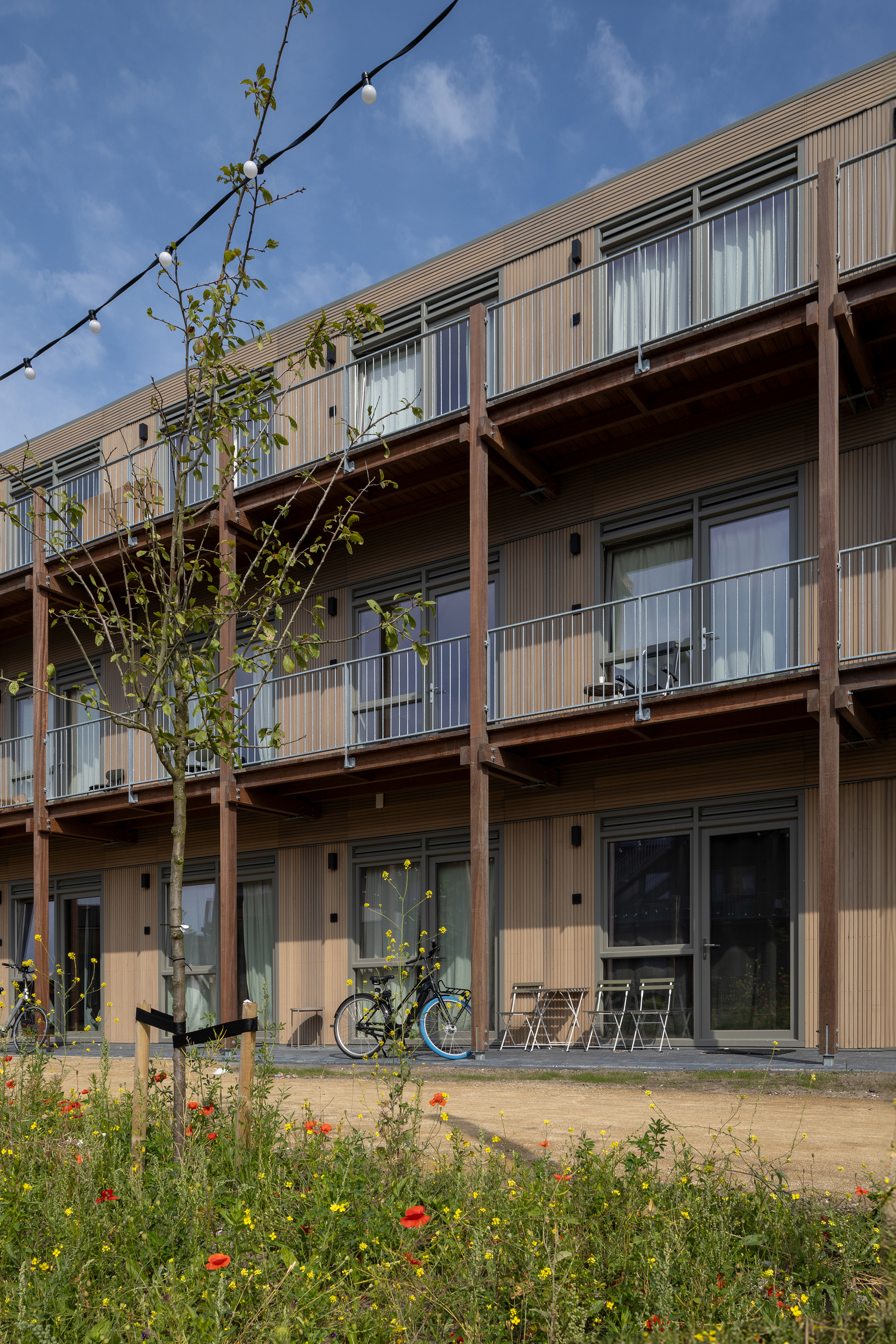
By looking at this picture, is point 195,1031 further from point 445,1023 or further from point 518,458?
point 518,458

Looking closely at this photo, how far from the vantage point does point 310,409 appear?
14195 mm

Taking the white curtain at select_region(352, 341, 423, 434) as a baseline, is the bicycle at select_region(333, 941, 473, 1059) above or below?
below

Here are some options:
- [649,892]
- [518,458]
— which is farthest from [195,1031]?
[518,458]

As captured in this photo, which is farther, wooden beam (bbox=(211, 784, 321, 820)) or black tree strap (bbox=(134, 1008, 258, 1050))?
wooden beam (bbox=(211, 784, 321, 820))

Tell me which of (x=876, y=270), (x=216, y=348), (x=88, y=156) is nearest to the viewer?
(x=216, y=348)

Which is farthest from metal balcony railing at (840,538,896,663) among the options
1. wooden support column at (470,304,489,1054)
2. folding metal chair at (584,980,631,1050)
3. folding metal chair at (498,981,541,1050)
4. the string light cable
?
the string light cable

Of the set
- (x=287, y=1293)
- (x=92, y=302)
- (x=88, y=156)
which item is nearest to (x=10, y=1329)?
(x=287, y=1293)

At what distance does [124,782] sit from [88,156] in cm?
1048

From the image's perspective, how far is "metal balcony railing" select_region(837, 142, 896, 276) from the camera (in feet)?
32.6

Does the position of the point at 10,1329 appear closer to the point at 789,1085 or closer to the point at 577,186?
the point at 789,1085

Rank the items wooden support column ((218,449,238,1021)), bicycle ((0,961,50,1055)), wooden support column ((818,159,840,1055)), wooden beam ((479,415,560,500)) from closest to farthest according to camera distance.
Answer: bicycle ((0,961,50,1055)) < wooden support column ((818,159,840,1055)) < wooden beam ((479,415,560,500)) < wooden support column ((218,449,238,1021))

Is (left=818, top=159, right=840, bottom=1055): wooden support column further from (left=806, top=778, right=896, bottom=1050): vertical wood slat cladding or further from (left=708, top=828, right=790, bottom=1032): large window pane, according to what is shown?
(left=708, top=828, right=790, bottom=1032): large window pane

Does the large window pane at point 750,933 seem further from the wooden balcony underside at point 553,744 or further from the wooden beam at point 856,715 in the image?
the wooden beam at point 856,715

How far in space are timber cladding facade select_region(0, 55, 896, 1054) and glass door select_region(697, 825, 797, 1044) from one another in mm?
27
